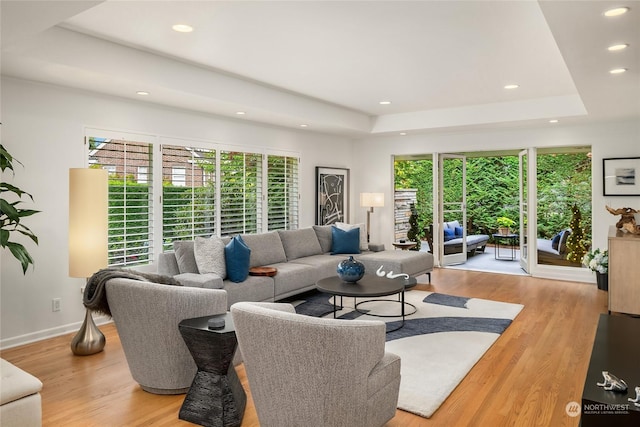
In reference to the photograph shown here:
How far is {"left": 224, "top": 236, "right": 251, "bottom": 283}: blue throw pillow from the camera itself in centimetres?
464

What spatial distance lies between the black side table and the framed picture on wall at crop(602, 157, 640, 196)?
5.94m

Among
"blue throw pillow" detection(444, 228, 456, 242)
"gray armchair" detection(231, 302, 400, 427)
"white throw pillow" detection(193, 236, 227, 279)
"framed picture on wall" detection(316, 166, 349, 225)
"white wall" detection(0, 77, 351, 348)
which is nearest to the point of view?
"gray armchair" detection(231, 302, 400, 427)

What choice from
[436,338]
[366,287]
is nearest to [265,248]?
[366,287]

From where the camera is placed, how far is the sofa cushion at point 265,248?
5.36 m

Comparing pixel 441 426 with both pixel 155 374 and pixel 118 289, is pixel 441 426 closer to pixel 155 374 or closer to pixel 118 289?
pixel 155 374

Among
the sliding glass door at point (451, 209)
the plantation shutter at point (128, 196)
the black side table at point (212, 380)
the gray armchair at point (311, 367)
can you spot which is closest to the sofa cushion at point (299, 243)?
the plantation shutter at point (128, 196)

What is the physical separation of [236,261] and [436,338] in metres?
2.10

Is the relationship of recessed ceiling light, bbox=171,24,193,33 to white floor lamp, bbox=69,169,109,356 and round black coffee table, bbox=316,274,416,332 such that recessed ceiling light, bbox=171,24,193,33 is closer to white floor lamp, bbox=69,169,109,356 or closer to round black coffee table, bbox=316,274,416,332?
white floor lamp, bbox=69,169,109,356

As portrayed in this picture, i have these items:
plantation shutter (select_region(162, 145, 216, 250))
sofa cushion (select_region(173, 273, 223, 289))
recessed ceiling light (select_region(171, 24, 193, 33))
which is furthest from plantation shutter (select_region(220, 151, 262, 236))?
recessed ceiling light (select_region(171, 24, 193, 33))

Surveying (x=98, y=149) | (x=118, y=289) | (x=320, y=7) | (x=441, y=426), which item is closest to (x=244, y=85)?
(x=98, y=149)

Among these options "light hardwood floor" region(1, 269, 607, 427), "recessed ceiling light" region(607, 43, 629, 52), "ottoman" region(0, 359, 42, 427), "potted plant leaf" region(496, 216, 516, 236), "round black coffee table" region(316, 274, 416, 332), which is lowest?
"light hardwood floor" region(1, 269, 607, 427)

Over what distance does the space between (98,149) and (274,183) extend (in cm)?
274

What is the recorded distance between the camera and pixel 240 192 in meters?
6.23

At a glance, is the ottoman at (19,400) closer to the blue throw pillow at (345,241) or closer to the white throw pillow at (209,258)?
the white throw pillow at (209,258)
